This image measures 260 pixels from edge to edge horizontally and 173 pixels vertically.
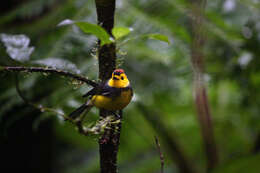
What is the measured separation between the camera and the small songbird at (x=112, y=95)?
0.33 m

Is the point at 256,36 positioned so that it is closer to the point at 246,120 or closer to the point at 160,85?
the point at 160,85

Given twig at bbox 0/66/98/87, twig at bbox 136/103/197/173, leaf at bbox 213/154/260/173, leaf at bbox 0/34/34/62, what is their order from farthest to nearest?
twig at bbox 136/103/197/173
leaf at bbox 213/154/260/173
leaf at bbox 0/34/34/62
twig at bbox 0/66/98/87

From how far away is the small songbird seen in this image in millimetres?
330

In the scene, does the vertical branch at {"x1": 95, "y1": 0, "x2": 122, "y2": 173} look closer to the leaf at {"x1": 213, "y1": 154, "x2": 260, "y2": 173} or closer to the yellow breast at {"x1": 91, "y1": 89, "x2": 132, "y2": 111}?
the yellow breast at {"x1": 91, "y1": 89, "x2": 132, "y2": 111}

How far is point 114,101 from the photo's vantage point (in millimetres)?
330

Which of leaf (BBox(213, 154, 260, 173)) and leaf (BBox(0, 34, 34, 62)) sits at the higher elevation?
leaf (BBox(0, 34, 34, 62))

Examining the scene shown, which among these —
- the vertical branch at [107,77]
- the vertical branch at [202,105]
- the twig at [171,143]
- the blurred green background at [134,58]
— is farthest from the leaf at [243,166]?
the vertical branch at [107,77]

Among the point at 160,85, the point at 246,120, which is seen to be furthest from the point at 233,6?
the point at 246,120

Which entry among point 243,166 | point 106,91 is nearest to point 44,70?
point 106,91

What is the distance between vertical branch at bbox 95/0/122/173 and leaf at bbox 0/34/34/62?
17 centimetres

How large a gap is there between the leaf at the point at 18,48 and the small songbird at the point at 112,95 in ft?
0.57

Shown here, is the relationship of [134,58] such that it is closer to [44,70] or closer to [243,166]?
[243,166]

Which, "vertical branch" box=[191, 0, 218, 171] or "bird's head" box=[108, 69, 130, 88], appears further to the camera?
"vertical branch" box=[191, 0, 218, 171]

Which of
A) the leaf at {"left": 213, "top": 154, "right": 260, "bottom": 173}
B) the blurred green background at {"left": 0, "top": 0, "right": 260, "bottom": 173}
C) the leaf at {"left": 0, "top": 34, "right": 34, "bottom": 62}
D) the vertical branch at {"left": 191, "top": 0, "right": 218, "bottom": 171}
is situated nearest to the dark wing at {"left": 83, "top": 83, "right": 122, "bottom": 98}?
the leaf at {"left": 0, "top": 34, "right": 34, "bottom": 62}
